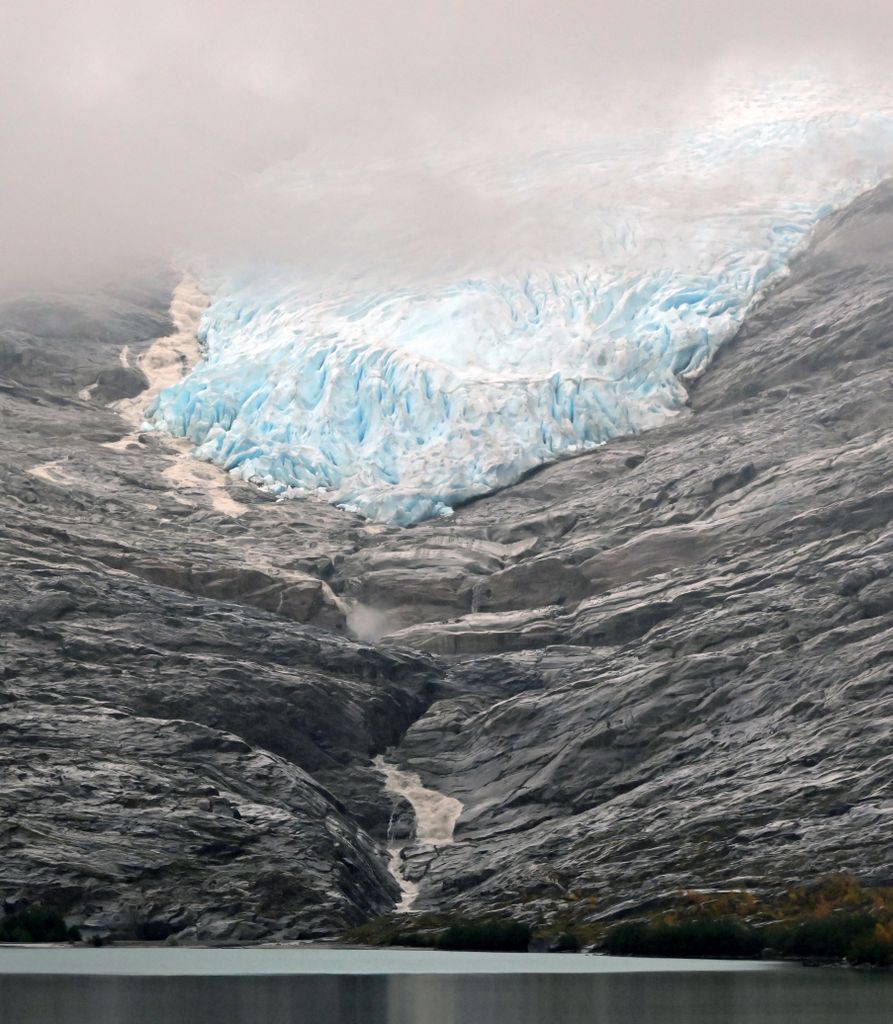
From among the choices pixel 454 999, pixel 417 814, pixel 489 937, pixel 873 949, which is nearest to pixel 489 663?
pixel 417 814

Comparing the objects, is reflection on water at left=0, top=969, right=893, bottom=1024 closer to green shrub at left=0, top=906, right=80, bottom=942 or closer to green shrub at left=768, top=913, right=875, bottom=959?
green shrub at left=768, top=913, right=875, bottom=959

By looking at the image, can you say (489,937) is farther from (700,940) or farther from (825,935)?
(825,935)

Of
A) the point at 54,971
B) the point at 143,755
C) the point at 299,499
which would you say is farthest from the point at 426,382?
the point at 54,971

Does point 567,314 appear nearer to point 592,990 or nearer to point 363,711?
point 363,711

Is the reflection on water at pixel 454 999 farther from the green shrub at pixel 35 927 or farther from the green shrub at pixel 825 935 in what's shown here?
the green shrub at pixel 35 927

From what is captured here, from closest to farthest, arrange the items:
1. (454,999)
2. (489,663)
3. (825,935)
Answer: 1. (454,999)
2. (825,935)
3. (489,663)

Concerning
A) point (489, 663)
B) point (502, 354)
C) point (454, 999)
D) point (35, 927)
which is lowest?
point (454, 999)

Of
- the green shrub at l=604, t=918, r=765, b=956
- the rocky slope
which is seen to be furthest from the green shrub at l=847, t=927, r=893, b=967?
the rocky slope
